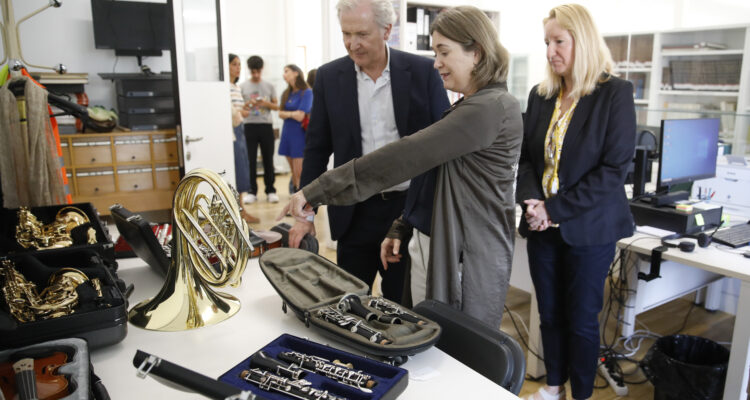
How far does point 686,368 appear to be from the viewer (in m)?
2.14

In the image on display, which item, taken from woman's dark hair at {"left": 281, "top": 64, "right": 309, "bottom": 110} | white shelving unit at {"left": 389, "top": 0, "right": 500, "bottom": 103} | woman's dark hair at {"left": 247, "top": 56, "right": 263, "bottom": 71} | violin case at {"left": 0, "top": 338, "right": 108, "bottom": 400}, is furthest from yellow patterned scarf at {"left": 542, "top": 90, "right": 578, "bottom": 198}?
woman's dark hair at {"left": 247, "top": 56, "right": 263, "bottom": 71}

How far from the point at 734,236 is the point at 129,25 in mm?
5144

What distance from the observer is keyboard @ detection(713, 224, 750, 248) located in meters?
2.30

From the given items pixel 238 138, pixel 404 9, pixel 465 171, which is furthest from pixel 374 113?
pixel 238 138

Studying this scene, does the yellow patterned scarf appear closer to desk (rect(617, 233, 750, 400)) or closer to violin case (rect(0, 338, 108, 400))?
desk (rect(617, 233, 750, 400))

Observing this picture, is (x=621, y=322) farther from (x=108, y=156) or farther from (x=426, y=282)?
(x=108, y=156)

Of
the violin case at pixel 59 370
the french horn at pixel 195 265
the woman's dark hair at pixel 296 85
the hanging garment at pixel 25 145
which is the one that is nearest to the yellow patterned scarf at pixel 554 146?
the french horn at pixel 195 265

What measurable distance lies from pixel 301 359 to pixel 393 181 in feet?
1.62

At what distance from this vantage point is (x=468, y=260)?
1.43 meters

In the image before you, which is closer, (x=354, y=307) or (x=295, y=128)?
(x=354, y=307)

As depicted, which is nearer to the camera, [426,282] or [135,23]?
[426,282]

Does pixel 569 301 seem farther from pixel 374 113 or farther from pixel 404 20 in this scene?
pixel 404 20

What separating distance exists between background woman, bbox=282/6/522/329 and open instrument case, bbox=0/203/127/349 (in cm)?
47

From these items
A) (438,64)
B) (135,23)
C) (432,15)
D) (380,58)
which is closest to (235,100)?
(135,23)
